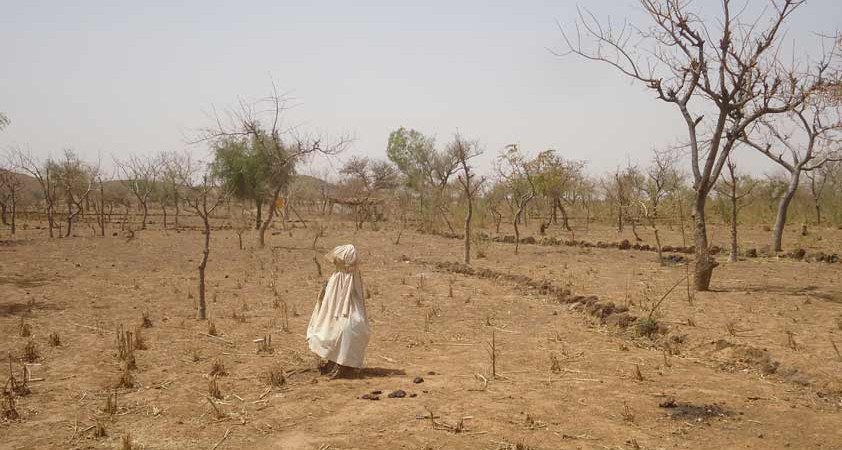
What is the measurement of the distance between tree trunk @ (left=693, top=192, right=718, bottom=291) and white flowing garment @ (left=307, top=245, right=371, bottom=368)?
696 centimetres

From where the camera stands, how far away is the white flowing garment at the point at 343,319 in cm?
629

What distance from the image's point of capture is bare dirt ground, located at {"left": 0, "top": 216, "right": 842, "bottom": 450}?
4875 mm

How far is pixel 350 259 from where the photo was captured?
6.34m

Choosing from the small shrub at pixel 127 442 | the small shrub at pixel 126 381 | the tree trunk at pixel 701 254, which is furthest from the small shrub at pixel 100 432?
the tree trunk at pixel 701 254

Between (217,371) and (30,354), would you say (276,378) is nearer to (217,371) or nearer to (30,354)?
(217,371)

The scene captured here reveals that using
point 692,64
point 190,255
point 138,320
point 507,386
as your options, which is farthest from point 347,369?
point 190,255

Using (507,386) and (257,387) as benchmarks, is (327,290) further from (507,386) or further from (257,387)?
(507,386)

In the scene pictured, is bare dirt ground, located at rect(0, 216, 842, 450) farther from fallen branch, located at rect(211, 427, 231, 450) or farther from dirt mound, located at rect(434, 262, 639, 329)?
dirt mound, located at rect(434, 262, 639, 329)

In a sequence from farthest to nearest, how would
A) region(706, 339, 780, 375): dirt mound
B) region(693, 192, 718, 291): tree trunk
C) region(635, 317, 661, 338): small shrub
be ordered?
region(693, 192, 718, 291): tree trunk → region(635, 317, 661, 338): small shrub → region(706, 339, 780, 375): dirt mound

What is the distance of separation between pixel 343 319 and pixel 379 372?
2.63ft

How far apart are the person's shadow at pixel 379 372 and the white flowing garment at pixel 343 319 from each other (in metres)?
0.22

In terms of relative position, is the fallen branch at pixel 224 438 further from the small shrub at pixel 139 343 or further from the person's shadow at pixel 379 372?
the small shrub at pixel 139 343

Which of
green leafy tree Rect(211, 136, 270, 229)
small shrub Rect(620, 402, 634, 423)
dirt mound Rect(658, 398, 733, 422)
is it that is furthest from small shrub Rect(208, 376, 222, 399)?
green leafy tree Rect(211, 136, 270, 229)

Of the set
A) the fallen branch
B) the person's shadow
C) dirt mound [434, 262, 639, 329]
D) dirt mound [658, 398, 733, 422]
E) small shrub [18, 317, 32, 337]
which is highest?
dirt mound [434, 262, 639, 329]
